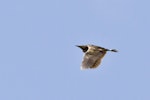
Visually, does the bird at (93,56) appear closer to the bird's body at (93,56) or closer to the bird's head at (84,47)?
the bird's body at (93,56)

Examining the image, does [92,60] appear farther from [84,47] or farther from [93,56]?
[84,47]

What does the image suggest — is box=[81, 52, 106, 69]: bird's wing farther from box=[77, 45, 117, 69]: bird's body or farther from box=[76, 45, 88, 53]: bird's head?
box=[76, 45, 88, 53]: bird's head

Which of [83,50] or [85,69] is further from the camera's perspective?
[83,50]

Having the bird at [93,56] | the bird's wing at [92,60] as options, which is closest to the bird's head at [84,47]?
the bird at [93,56]

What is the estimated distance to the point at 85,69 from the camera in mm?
66312

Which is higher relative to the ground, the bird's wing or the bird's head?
the bird's head

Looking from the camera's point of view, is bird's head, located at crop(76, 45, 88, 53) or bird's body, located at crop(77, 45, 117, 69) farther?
bird's head, located at crop(76, 45, 88, 53)

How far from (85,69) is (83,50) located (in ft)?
14.8

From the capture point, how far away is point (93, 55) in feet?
Answer: 222

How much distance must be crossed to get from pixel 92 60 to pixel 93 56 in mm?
421

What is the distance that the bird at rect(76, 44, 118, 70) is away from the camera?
6688 centimetres

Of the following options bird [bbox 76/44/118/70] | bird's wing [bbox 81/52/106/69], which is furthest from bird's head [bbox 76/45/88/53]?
bird's wing [bbox 81/52/106/69]

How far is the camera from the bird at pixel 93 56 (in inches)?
2633

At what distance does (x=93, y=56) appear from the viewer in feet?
222
